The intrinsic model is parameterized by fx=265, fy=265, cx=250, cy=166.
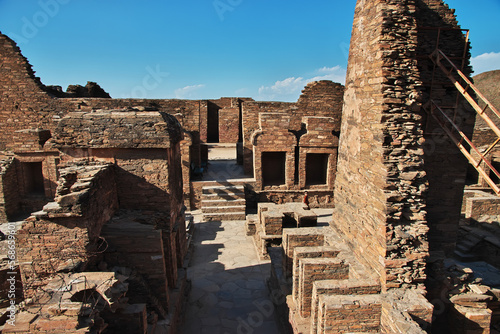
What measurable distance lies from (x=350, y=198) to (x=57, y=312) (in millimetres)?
5253

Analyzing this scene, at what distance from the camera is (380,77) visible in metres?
4.79

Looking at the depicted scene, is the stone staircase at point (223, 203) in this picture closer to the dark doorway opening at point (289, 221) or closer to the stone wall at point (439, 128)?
the dark doorway opening at point (289, 221)

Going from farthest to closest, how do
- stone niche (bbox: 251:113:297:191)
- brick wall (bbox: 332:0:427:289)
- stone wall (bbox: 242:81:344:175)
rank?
1. stone wall (bbox: 242:81:344:175)
2. stone niche (bbox: 251:113:297:191)
3. brick wall (bbox: 332:0:427:289)

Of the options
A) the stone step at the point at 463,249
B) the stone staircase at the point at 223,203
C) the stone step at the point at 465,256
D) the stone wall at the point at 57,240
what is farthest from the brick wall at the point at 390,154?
the stone staircase at the point at 223,203

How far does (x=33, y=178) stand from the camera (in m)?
12.0

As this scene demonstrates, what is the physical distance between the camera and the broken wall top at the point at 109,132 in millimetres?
4836

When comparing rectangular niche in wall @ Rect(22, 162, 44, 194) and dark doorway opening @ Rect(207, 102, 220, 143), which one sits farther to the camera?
dark doorway opening @ Rect(207, 102, 220, 143)

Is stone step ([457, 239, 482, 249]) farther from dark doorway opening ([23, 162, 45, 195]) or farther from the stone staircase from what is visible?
dark doorway opening ([23, 162, 45, 195])

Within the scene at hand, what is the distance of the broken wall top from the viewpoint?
484 centimetres

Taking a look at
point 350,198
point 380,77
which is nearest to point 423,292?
point 350,198

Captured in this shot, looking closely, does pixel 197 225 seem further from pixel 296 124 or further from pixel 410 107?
pixel 410 107

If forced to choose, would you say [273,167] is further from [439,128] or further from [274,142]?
[439,128]

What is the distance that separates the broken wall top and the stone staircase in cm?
662

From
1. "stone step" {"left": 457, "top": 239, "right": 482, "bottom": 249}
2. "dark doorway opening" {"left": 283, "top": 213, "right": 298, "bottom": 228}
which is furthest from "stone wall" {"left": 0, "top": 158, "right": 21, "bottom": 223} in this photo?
"stone step" {"left": 457, "top": 239, "right": 482, "bottom": 249}
